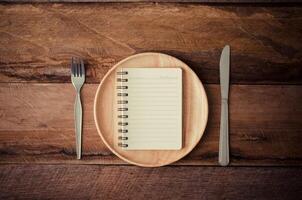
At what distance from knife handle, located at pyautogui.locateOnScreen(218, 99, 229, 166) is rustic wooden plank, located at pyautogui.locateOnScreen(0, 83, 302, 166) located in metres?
0.02

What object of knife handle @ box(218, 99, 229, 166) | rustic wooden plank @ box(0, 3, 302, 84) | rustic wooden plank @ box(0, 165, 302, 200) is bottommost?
rustic wooden plank @ box(0, 165, 302, 200)

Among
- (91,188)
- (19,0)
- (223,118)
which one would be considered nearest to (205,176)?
(223,118)

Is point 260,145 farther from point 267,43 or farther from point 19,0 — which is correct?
point 19,0

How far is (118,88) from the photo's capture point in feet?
3.48

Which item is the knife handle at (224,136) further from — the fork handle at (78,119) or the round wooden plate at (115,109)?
the fork handle at (78,119)

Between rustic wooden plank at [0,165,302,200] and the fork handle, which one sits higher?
the fork handle

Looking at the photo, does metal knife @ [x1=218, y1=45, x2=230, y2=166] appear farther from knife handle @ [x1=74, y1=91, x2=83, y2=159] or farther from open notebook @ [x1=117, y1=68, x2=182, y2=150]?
knife handle @ [x1=74, y1=91, x2=83, y2=159]

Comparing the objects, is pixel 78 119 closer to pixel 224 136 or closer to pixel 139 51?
pixel 139 51

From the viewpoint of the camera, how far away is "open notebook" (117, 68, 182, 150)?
1.06m

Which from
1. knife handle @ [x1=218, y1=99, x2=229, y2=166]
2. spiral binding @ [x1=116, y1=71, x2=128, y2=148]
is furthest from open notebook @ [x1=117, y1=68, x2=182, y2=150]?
knife handle @ [x1=218, y1=99, x2=229, y2=166]

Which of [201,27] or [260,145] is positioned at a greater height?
[201,27]

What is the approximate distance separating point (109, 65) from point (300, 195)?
0.59m

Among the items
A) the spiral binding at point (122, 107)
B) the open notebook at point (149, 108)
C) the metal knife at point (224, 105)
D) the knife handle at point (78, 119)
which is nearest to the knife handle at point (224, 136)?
the metal knife at point (224, 105)

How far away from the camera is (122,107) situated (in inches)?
41.8
